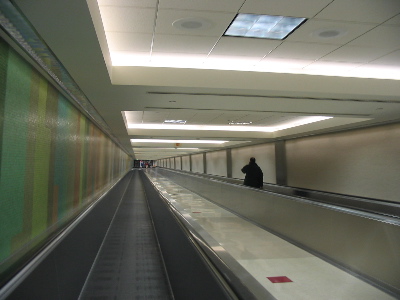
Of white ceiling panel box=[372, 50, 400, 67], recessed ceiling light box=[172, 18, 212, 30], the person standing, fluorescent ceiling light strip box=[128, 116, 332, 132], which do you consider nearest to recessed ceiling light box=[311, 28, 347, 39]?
white ceiling panel box=[372, 50, 400, 67]

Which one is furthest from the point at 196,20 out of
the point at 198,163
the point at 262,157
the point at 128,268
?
the point at 198,163

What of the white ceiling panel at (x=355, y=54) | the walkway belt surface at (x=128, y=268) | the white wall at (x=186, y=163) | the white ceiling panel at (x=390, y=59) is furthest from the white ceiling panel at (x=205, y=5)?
the white wall at (x=186, y=163)

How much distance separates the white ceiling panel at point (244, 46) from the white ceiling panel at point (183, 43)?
16 centimetres

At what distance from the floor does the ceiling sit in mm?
2367

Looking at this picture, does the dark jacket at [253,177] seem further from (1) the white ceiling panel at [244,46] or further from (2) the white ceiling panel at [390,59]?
(1) the white ceiling panel at [244,46]

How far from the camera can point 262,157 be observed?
59.6ft

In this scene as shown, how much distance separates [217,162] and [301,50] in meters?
21.4

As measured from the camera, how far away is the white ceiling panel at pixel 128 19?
3.68 metres

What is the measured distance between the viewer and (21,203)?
12.4ft

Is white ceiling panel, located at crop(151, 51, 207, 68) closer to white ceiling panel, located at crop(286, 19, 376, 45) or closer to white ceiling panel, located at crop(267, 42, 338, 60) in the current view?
white ceiling panel, located at crop(267, 42, 338, 60)

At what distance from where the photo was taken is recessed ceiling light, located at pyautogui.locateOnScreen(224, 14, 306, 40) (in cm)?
396

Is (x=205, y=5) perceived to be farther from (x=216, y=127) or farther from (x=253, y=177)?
(x=216, y=127)

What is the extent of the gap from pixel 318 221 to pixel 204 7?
12.9 feet

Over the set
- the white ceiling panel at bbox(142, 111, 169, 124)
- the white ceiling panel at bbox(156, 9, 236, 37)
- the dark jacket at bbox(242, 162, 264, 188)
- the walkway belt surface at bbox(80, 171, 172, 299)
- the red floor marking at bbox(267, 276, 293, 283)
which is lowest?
the red floor marking at bbox(267, 276, 293, 283)
